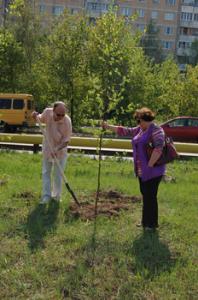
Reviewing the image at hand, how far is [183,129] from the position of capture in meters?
23.3

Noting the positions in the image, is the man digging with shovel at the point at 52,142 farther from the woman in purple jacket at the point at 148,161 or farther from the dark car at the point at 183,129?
the dark car at the point at 183,129

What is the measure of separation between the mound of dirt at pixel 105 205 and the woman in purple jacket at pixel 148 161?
2.62ft

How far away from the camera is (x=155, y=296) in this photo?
13.5ft

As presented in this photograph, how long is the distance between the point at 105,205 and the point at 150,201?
4.43 ft

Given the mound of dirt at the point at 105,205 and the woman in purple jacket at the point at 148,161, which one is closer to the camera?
the woman in purple jacket at the point at 148,161

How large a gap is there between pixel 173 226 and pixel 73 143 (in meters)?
9.08

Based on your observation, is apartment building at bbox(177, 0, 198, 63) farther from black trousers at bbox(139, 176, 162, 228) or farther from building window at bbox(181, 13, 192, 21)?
black trousers at bbox(139, 176, 162, 228)

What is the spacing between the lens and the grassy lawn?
166 inches

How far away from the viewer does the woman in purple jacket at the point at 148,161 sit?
18.5ft

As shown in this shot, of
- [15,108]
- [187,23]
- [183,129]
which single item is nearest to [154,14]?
[187,23]

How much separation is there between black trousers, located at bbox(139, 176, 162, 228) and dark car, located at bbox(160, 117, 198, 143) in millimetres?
17650

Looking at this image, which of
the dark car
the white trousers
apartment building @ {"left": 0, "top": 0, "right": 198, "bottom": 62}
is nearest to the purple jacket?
the white trousers

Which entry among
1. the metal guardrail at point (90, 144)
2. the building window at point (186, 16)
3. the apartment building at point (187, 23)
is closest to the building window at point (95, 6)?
the apartment building at point (187, 23)

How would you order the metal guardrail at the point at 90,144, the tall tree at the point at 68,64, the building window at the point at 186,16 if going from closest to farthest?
the metal guardrail at the point at 90,144 → the tall tree at the point at 68,64 → the building window at the point at 186,16
